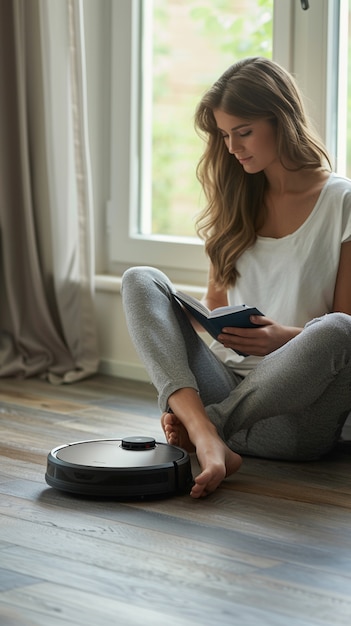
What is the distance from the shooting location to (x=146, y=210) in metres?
3.40

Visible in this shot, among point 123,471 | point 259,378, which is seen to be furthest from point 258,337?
point 123,471

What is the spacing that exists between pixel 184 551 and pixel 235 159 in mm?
1038

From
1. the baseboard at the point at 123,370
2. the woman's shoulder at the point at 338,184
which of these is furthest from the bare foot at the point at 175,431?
the baseboard at the point at 123,370

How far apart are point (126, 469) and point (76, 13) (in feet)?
5.74

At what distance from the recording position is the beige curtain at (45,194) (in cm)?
317

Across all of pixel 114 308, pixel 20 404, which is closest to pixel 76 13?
pixel 114 308

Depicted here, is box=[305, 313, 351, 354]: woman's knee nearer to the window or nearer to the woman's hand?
the woman's hand

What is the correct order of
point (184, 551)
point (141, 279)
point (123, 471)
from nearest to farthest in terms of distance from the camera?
point (184, 551)
point (123, 471)
point (141, 279)

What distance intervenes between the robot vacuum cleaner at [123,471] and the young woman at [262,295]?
0.07m

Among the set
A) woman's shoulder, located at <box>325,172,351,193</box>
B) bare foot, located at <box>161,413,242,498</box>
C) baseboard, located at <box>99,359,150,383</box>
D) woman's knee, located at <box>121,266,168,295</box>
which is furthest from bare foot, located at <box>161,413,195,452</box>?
baseboard, located at <box>99,359,150,383</box>

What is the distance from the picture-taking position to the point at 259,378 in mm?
2096

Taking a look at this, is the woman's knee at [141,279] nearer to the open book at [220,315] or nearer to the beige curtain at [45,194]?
the open book at [220,315]

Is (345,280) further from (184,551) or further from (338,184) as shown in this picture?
(184,551)

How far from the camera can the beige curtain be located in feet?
10.4
